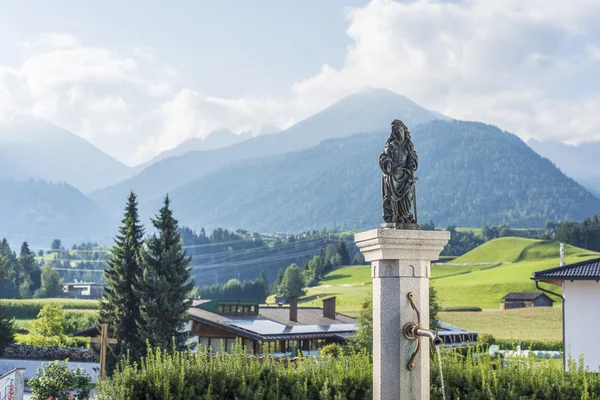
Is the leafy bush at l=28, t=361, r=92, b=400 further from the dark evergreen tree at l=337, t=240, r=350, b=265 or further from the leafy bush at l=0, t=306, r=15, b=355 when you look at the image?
the dark evergreen tree at l=337, t=240, r=350, b=265

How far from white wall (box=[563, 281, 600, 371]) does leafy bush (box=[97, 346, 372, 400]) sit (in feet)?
34.7

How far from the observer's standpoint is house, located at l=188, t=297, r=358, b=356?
137 ft

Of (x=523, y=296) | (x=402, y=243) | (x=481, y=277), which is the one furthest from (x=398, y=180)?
(x=481, y=277)

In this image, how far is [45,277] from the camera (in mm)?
118312

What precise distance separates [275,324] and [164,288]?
10756 millimetres

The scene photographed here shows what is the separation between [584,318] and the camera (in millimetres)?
22656

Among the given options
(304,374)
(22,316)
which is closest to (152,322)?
(304,374)

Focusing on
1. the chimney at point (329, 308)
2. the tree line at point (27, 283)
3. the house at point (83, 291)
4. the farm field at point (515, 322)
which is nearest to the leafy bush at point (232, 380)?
the chimney at point (329, 308)

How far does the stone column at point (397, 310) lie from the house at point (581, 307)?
44.1 ft

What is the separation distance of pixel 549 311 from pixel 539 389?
6979 cm

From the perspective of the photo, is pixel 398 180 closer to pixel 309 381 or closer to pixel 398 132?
pixel 398 132

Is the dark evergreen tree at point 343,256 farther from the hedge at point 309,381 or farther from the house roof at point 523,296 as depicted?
the hedge at point 309,381

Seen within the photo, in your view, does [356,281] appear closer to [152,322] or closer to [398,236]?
[152,322]

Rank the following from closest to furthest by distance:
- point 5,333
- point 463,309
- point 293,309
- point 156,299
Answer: point 156,299, point 5,333, point 293,309, point 463,309
